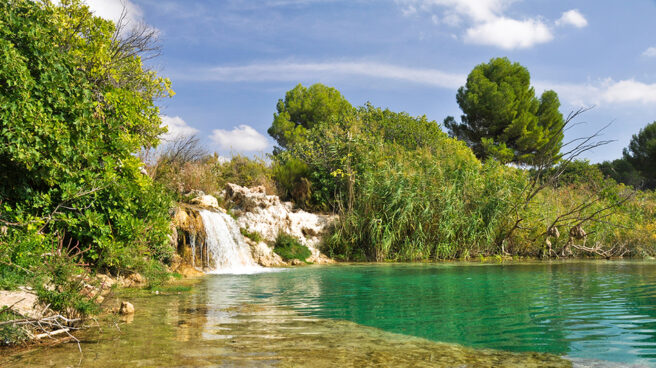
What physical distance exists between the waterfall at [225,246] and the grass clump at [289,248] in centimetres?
111

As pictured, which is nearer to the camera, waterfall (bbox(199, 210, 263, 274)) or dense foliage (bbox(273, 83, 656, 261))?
waterfall (bbox(199, 210, 263, 274))

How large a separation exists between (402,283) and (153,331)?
5.51 m

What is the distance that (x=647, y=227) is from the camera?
17.4 meters

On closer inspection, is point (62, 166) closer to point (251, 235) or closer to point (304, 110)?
point (251, 235)

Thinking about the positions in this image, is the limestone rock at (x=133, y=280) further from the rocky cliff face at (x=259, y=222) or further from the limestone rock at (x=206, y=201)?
the limestone rock at (x=206, y=201)

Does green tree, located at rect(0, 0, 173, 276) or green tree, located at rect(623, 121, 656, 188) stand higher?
green tree, located at rect(623, 121, 656, 188)

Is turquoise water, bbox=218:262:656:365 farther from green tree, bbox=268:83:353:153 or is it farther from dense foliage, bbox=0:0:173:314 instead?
green tree, bbox=268:83:353:153

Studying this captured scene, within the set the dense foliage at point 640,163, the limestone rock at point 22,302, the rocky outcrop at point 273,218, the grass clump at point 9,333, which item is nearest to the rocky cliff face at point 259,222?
the rocky outcrop at point 273,218

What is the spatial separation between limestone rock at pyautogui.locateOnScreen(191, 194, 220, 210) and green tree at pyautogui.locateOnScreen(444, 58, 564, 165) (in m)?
22.5

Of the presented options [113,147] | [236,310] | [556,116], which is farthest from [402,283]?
[556,116]

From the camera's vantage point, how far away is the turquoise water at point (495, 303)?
15.2ft

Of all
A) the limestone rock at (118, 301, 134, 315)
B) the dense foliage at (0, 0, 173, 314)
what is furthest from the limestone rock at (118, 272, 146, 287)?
the limestone rock at (118, 301, 134, 315)

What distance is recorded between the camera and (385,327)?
17.7 feet

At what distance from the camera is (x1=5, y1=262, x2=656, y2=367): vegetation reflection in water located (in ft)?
13.2
